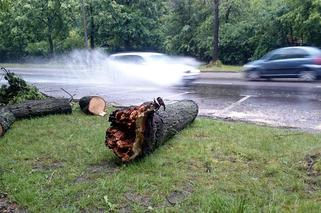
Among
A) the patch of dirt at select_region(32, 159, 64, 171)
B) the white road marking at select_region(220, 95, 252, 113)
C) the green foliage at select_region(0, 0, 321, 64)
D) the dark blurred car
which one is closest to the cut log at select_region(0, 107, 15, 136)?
the patch of dirt at select_region(32, 159, 64, 171)

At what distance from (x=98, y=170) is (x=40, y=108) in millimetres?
4482

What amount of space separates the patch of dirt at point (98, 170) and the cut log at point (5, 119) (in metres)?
2.63

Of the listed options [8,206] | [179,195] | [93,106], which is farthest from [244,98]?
[8,206]

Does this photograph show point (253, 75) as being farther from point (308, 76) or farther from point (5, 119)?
point (5, 119)

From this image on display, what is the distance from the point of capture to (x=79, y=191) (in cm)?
473

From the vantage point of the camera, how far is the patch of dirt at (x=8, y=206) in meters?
4.30

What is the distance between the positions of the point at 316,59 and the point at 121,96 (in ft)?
28.3

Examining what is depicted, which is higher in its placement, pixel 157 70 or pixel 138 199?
pixel 157 70

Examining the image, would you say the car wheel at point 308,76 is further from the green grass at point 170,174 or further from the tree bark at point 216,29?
the tree bark at point 216,29

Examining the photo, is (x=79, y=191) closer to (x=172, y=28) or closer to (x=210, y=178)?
(x=210, y=178)

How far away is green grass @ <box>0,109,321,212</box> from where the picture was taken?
14.3ft

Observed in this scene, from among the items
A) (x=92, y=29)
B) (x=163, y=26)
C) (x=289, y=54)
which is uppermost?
(x=163, y=26)

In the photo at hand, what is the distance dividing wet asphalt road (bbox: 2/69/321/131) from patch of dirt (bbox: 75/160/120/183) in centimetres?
474

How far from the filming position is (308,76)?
60.4 feet
